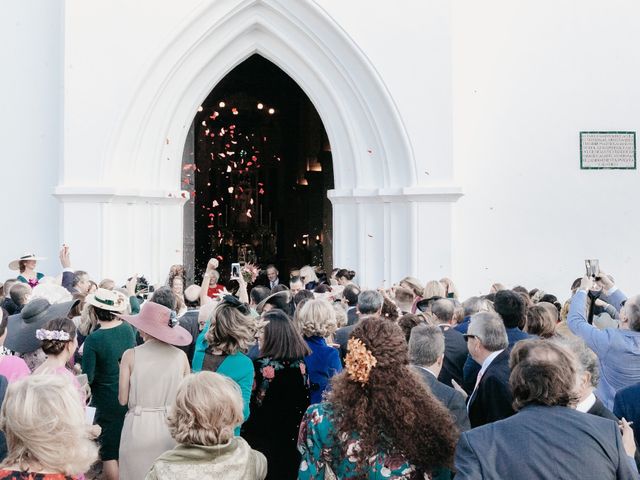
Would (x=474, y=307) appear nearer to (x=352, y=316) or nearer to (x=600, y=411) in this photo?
(x=352, y=316)

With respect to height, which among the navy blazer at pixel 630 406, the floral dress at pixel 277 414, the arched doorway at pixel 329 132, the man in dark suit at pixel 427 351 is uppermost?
the arched doorway at pixel 329 132

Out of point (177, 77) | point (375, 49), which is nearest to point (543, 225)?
point (375, 49)

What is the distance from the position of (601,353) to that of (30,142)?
9.07 m

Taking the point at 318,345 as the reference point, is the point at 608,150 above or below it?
above

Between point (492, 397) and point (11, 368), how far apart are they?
2.48 meters

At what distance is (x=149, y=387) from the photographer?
478 centimetres

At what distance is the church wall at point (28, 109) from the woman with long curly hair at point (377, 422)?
9.17 m

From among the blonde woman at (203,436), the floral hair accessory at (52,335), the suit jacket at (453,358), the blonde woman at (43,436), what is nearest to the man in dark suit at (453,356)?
the suit jacket at (453,358)

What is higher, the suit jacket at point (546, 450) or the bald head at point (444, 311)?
the bald head at point (444, 311)

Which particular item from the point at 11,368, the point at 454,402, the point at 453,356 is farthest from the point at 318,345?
the point at 11,368

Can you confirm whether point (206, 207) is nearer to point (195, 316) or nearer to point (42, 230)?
point (42, 230)

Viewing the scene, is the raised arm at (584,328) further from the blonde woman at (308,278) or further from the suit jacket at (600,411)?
the blonde woman at (308,278)

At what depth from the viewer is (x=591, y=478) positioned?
2959 millimetres

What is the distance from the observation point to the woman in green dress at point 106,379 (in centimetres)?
559
